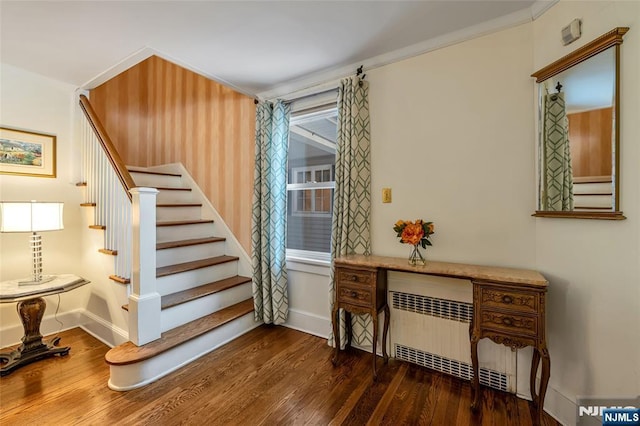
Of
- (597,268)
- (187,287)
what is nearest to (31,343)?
(187,287)

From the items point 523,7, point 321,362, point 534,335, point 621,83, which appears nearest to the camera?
point 621,83

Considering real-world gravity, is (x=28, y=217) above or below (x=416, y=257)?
above

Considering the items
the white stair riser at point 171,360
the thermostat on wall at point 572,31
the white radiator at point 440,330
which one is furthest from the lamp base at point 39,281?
the thermostat on wall at point 572,31

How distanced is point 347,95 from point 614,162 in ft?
5.70

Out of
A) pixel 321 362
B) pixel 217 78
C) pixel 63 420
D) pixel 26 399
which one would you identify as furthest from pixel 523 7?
pixel 26 399

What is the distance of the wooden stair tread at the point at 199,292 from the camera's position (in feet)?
7.48

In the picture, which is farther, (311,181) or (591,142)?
(311,181)

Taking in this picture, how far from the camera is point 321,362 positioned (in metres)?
2.16

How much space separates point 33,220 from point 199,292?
1402mm

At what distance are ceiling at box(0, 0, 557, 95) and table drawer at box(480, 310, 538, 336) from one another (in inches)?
73.5

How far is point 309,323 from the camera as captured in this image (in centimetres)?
267

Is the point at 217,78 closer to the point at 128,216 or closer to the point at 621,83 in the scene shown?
the point at 128,216

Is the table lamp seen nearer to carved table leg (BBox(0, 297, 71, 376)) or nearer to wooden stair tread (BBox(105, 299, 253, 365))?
carved table leg (BBox(0, 297, 71, 376))

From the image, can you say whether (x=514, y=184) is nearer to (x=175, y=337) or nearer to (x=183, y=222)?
(x=175, y=337)
